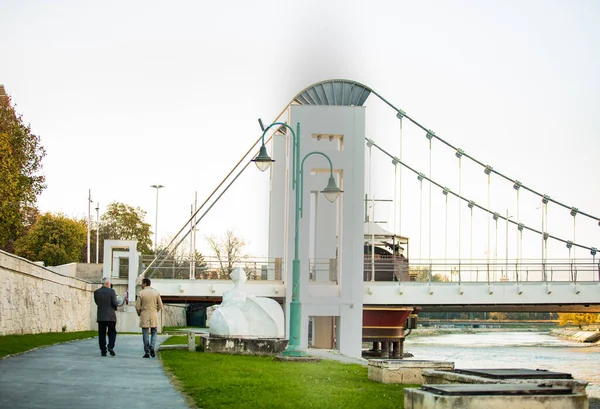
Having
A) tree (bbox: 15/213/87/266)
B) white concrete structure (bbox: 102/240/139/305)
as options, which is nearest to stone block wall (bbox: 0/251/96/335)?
white concrete structure (bbox: 102/240/139/305)

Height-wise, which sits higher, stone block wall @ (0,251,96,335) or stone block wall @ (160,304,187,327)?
stone block wall @ (0,251,96,335)

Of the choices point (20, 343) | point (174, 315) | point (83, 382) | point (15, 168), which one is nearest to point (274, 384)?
point (83, 382)

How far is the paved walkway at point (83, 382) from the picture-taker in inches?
454

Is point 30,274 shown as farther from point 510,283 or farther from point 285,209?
point 510,283

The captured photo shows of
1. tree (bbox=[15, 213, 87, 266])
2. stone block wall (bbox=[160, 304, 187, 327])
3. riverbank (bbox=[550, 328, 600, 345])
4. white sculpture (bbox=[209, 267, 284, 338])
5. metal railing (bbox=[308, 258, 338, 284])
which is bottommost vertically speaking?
riverbank (bbox=[550, 328, 600, 345])

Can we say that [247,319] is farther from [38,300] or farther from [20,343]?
[38,300]

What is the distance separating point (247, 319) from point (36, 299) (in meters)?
8.49

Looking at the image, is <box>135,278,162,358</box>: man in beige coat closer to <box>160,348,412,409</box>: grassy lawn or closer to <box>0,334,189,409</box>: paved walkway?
<box>160,348,412,409</box>: grassy lawn

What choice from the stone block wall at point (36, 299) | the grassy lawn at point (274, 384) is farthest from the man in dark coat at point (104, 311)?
the stone block wall at point (36, 299)

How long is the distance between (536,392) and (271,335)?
13832 millimetres

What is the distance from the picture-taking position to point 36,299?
2855cm

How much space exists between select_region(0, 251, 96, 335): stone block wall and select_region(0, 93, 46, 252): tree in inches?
216

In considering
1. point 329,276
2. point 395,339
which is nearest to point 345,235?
point 329,276

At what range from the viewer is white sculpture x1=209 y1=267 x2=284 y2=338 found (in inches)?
906
